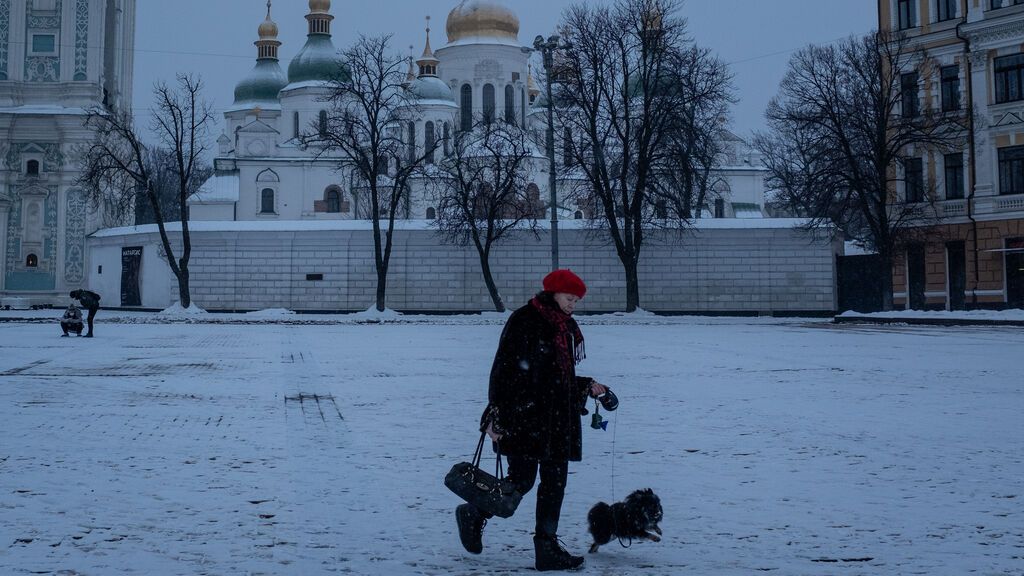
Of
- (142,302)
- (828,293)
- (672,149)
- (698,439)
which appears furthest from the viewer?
(142,302)

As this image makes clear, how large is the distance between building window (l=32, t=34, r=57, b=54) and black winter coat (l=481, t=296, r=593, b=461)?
5708 cm

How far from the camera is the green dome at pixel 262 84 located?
7638cm

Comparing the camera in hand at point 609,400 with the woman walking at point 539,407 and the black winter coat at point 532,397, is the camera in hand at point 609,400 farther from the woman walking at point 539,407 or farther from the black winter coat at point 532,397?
the black winter coat at point 532,397

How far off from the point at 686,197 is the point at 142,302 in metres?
23.6

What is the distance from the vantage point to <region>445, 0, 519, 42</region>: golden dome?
218 feet

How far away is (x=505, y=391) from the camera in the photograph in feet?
17.0

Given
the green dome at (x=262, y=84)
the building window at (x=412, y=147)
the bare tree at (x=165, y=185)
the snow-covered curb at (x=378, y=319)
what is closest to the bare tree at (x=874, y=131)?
the snow-covered curb at (x=378, y=319)

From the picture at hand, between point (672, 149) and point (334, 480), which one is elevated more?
point (672, 149)

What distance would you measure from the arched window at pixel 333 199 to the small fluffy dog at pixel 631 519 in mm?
64092

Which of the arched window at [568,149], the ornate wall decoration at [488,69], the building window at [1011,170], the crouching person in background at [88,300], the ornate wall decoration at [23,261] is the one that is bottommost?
the crouching person in background at [88,300]

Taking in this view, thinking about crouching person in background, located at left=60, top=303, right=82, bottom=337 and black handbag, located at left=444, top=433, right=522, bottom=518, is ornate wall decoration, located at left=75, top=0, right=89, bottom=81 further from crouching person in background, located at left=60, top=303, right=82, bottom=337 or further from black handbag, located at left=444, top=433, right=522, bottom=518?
black handbag, located at left=444, top=433, right=522, bottom=518

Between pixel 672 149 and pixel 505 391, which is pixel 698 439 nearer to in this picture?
pixel 505 391

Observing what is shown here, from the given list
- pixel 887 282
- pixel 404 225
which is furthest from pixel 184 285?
pixel 887 282

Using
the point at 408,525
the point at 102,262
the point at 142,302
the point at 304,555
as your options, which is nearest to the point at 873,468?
the point at 408,525
